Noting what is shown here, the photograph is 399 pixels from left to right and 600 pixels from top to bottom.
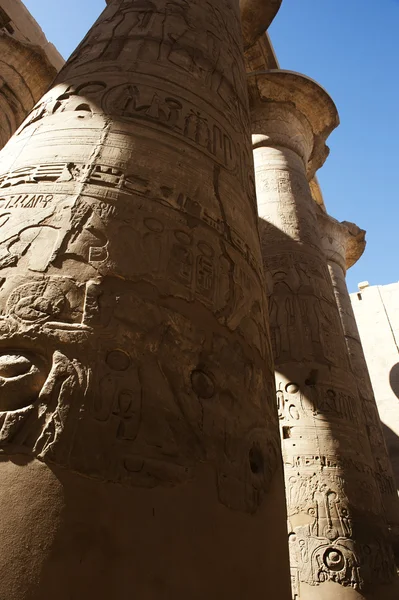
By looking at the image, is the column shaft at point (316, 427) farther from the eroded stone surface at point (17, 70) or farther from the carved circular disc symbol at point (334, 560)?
the eroded stone surface at point (17, 70)

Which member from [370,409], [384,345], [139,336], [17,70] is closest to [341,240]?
[370,409]

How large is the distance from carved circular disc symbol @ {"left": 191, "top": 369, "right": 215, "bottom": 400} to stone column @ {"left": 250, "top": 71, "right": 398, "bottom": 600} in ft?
8.80

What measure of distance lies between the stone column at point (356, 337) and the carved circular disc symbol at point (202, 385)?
4257 mm

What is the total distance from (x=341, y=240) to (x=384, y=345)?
191 inches

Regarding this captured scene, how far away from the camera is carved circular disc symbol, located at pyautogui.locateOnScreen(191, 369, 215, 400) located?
147cm

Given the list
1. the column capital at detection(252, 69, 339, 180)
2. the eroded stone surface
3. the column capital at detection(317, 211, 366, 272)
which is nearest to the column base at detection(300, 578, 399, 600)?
the column capital at detection(252, 69, 339, 180)

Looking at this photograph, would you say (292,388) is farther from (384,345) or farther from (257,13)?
(384,345)

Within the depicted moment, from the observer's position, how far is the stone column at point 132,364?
1.08m

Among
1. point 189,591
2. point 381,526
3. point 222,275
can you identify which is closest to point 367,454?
point 381,526

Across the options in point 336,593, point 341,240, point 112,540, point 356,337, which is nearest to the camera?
point 112,540

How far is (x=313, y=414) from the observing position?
13.5ft

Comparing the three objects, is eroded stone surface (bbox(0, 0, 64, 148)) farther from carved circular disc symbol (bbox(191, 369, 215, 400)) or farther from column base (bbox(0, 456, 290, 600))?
column base (bbox(0, 456, 290, 600))

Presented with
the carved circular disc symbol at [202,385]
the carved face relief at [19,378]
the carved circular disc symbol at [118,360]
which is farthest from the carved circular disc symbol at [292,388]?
the carved face relief at [19,378]

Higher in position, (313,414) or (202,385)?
(313,414)
